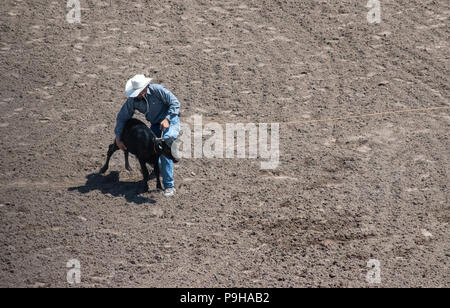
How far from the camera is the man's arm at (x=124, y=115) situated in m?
8.70

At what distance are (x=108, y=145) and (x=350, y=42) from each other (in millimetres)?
5112

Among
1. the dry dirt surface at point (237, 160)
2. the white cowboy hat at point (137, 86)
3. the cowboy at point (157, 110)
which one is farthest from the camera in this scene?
the cowboy at point (157, 110)

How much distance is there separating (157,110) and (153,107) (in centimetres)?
8

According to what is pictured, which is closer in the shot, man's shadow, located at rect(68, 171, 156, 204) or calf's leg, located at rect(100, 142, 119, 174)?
man's shadow, located at rect(68, 171, 156, 204)

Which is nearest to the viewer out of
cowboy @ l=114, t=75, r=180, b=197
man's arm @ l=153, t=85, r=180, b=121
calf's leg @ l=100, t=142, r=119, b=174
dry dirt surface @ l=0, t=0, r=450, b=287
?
dry dirt surface @ l=0, t=0, r=450, b=287

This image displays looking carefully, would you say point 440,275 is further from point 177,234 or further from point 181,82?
point 181,82

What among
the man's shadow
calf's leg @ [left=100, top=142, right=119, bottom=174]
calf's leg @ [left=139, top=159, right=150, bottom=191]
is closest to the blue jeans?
calf's leg @ [left=139, top=159, right=150, bottom=191]

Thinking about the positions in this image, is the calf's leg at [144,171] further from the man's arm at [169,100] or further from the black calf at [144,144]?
the man's arm at [169,100]

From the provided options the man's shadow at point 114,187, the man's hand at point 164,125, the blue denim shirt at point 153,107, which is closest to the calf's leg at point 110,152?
the man's shadow at point 114,187

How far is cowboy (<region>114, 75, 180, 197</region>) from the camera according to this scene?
8.62m

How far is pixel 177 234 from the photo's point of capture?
8227 mm

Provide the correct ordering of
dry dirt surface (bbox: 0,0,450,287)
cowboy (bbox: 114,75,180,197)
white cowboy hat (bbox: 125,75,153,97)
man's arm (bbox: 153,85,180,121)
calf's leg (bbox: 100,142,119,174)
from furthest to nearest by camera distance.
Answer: calf's leg (bbox: 100,142,119,174) → man's arm (bbox: 153,85,180,121) → cowboy (bbox: 114,75,180,197) → white cowboy hat (bbox: 125,75,153,97) → dry dirt surface (bbox: 0,0,450,287)

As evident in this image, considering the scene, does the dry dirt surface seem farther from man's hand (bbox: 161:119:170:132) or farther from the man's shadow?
man's hand (bbox: 161:119:170:132)

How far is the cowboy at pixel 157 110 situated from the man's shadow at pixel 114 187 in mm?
383
